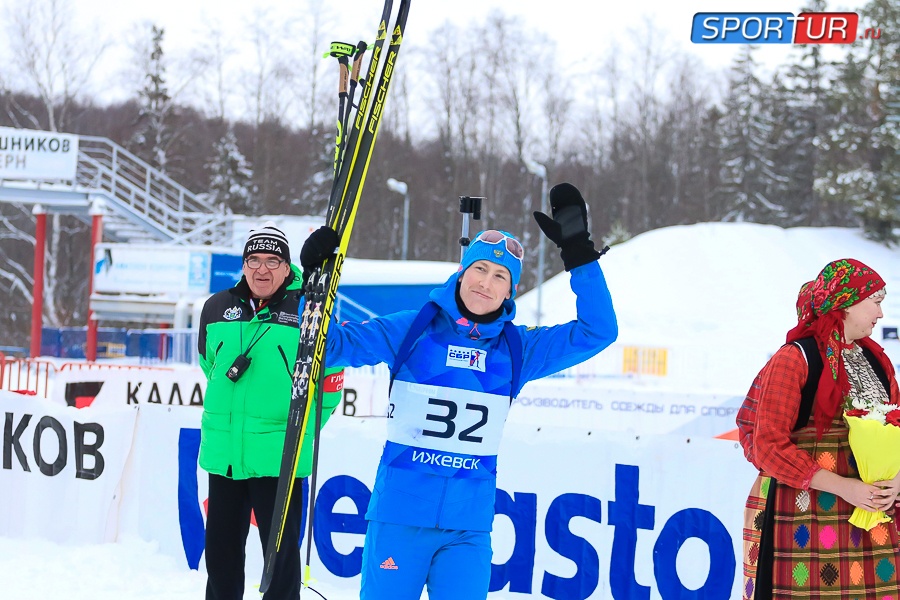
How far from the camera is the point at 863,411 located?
3.03m

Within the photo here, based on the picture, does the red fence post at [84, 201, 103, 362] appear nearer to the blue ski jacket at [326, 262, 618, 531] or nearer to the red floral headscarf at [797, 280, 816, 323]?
the blue ski jacket at [326, 262, 618, 531]

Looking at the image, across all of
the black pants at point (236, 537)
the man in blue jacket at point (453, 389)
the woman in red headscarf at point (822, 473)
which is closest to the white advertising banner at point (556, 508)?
the black pants at point (236, 537)

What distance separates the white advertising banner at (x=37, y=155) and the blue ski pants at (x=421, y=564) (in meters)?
23.9

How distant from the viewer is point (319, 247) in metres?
2.97

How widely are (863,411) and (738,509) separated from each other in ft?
7.02

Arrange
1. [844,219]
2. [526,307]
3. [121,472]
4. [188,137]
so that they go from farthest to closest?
[844,219]
[188,137]
[526,307]
[121,472]

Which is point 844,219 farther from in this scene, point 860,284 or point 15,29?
point 860,284

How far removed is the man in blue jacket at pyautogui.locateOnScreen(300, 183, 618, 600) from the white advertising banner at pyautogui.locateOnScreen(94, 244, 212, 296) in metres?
21.0

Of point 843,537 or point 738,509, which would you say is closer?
point 843,537

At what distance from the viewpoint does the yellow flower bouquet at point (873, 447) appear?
2.96m

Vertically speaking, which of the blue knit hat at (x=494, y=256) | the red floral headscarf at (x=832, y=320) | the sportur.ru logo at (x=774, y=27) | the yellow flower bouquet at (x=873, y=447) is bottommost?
the yellow flower bouquet at (x=873, y=447)

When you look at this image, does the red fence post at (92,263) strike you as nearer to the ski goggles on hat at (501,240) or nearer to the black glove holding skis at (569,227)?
the ski goggles on hat at (501,240)

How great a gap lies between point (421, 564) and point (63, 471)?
13.7 ft

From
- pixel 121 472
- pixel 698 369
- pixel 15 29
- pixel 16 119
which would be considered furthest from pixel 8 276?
pixel 121 472
